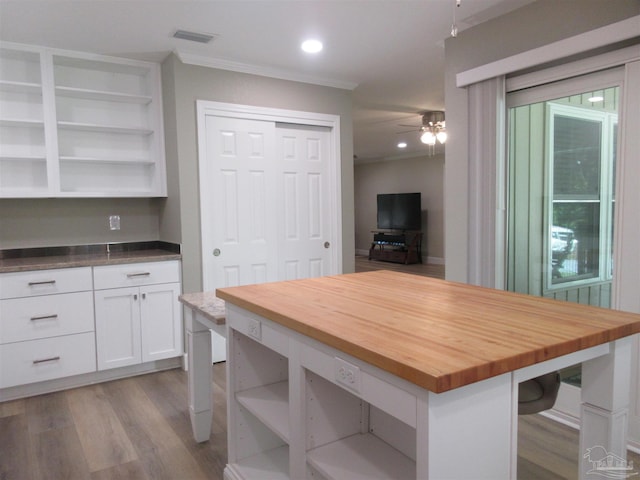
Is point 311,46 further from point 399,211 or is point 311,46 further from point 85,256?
point 399,211

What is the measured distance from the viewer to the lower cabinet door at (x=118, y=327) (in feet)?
10.9

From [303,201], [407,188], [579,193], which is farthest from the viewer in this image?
[407,188]

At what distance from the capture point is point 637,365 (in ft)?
7.50

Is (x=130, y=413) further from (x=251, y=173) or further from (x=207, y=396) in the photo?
(x=251, y=173)

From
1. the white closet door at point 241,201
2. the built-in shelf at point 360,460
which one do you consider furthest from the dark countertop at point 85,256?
the built-in shelf at point 360,460

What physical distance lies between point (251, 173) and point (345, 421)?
260 cm

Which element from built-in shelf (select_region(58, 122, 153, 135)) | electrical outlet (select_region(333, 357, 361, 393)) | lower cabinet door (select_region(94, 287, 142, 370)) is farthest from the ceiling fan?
electrical outlet (select_region(333, 357, 361, 393))

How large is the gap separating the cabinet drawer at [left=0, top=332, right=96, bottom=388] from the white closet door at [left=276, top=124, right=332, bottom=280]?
160 cm

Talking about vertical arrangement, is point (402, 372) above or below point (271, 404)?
above

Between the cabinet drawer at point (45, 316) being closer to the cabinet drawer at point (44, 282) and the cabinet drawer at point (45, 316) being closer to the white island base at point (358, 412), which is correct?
the cabinet drawer at point (44, 282)

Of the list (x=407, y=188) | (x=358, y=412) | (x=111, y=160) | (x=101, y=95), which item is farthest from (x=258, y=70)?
(x=407, y=188)

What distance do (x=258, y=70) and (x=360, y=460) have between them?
10.4 feet

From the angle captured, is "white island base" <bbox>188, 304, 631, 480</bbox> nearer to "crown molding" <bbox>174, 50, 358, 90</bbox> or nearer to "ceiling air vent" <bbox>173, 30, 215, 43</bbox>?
"ceiling air vent" <bbox>173, 30, 215, 43</bbox>

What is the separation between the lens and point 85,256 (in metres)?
3.60
